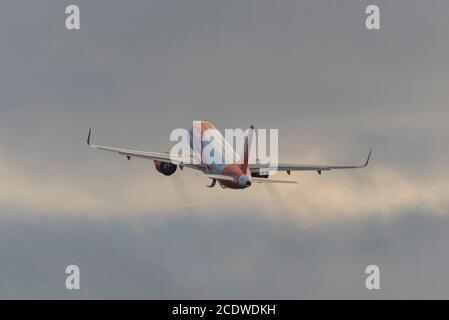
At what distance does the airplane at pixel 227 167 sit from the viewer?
158 meters

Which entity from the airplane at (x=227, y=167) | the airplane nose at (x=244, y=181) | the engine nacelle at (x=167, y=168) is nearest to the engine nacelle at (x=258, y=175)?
the airplane at (x=227, y=167)

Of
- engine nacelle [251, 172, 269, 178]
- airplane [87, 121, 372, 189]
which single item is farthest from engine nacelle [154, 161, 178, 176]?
engine nacelle [251, 172, 269, 178]

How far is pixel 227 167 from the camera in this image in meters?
163

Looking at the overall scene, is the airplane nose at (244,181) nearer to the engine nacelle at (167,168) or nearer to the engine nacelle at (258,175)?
the engine nacelle at (258,175)

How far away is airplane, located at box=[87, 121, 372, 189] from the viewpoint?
6225 inches

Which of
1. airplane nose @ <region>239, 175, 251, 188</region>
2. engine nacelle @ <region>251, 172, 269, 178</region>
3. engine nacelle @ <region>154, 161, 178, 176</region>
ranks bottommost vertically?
airplane nose @ <region>239, 175, 251, 188</region>

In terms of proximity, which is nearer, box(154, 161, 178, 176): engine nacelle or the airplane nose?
the airplane nose

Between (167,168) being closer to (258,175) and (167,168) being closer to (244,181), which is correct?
(258,175)

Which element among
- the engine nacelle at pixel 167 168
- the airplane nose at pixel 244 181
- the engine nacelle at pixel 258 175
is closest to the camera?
the airplane nose at pixel 244 181

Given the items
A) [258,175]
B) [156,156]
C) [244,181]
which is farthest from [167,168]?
[244,181]

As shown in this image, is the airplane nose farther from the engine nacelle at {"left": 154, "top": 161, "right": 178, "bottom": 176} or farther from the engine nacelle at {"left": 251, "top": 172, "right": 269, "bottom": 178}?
the engine nacelle at {"left": 154, "top": 161, "right": 178, "bottom": 176}
